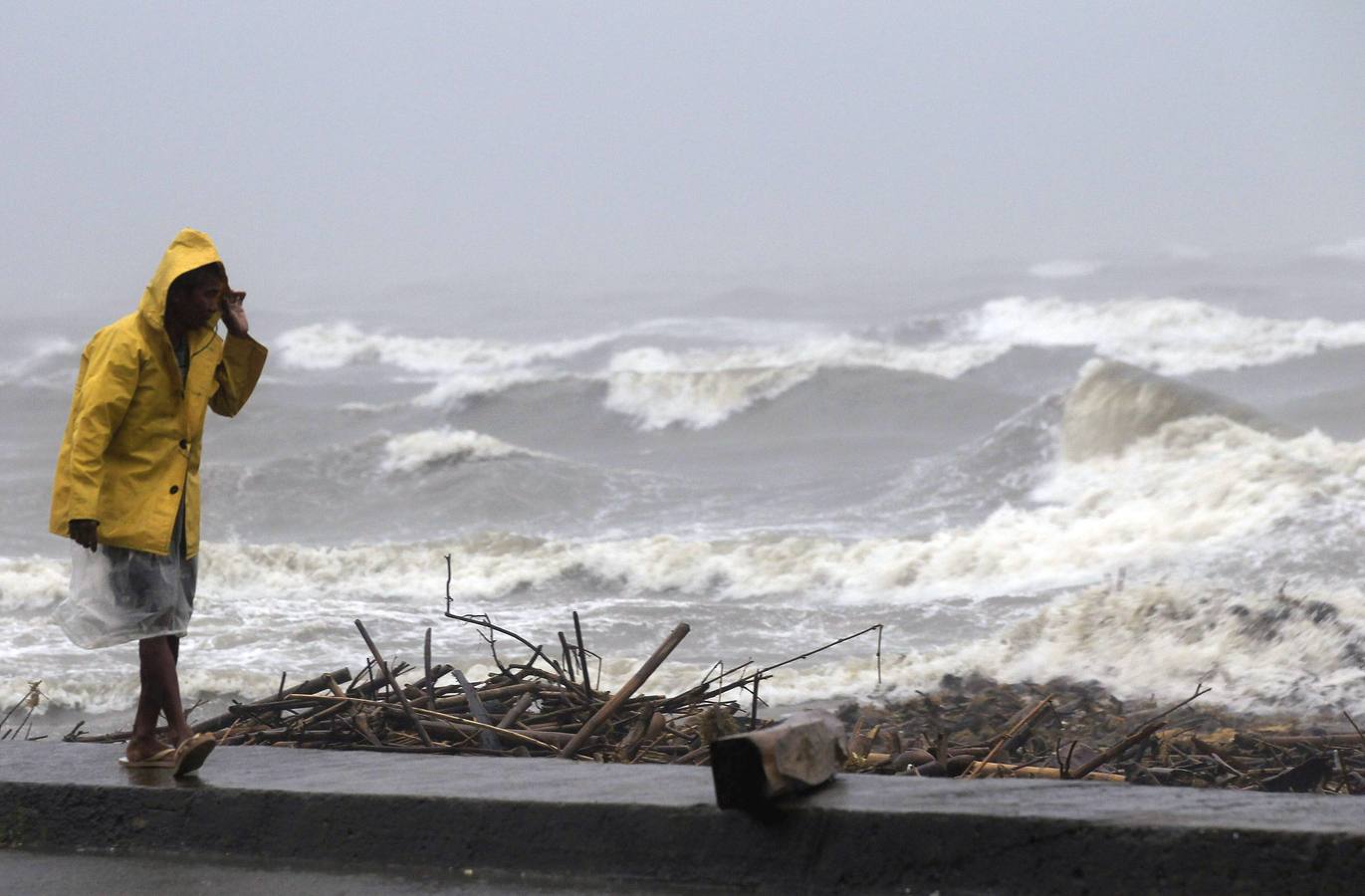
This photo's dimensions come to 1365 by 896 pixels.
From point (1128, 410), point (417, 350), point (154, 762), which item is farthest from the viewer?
point (417, 350)

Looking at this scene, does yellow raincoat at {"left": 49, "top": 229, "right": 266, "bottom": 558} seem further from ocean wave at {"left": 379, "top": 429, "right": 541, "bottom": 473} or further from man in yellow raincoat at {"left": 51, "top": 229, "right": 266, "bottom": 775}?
ocean wave at {"left": 379, "top": 429, "right": 541, "bottom": 473}

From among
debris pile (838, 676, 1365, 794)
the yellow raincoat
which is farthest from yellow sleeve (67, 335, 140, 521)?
debris pile (838, 676, 1365, 794)

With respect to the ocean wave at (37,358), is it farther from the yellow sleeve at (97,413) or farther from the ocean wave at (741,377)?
the yellow sleeve at (97,413)

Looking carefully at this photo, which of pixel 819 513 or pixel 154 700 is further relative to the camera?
pixel 819 513

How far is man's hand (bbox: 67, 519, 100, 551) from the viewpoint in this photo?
406 centimetres

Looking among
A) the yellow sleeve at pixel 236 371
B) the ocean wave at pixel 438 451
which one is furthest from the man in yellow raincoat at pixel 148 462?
the ocean wave at pixel 438 451

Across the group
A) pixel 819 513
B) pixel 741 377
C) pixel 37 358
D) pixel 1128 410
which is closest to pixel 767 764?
pixel 819 513

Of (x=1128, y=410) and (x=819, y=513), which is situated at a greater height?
(x=1128, y=410)

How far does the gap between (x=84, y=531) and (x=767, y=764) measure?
196 cm

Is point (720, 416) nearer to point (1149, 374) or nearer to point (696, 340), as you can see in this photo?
point (1149, 374)

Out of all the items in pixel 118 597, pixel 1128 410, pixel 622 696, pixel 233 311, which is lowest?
pixel 1128 410

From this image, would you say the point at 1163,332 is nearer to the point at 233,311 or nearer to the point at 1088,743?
the point at 1088,743

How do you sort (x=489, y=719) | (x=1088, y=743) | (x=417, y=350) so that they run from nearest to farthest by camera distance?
(x=489, y=719) → (x=1088, y=743) → (x=417, y=350)

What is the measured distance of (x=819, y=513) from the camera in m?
17.3
